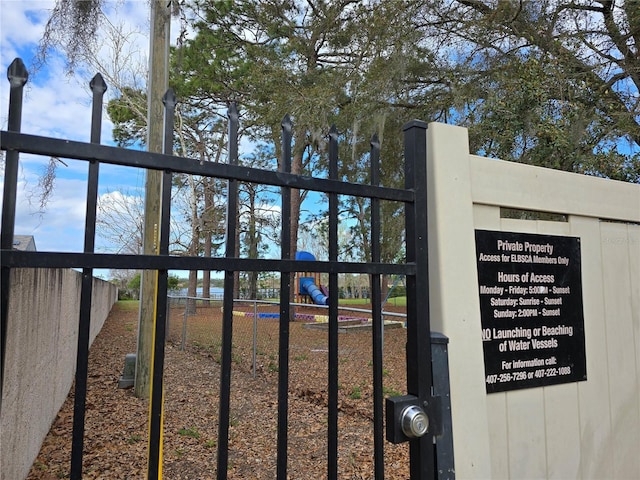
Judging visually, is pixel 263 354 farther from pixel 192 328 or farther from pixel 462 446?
pixel 462 446

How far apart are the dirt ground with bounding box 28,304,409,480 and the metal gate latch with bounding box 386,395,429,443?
2284 millimetres

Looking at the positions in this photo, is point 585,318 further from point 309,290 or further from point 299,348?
point 309,290

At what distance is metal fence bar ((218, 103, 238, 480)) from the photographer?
1426 millimetres

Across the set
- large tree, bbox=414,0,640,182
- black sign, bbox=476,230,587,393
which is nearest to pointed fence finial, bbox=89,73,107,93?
black sign, bbox=476,230,587,393

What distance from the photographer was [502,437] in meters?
1.90

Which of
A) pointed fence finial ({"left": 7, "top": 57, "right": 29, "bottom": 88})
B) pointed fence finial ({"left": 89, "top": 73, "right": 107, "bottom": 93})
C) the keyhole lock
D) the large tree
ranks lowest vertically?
the keyhole lock

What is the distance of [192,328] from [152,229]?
16.2ft

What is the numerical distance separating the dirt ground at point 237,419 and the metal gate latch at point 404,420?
2.28m

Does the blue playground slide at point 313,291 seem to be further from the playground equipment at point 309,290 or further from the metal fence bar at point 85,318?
the metal fence bar at point 85,318

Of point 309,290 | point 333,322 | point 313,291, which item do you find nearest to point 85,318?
point 333,322

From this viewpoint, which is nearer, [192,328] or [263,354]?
[263,354]

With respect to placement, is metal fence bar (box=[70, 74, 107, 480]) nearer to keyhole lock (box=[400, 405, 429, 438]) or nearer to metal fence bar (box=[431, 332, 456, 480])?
keyhole lock (box=[400, 405, 429, 438])

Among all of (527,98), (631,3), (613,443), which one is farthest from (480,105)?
(613,443)

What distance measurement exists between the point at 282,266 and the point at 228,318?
25 cm
